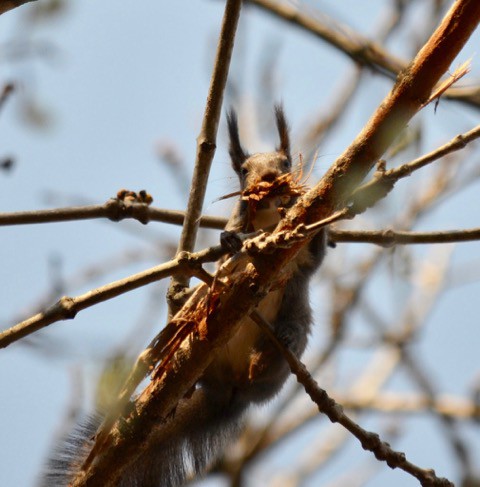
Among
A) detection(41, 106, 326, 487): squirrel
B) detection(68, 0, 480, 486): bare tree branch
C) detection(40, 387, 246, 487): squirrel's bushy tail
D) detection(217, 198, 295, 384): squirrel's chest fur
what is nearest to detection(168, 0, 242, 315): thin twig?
detection(68, 0, 480, 486): bare tree branch

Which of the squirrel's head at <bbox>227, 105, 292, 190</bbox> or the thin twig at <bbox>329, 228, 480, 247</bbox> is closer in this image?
the thin twig at <bbox>329, 228, 480, 247</bbox>

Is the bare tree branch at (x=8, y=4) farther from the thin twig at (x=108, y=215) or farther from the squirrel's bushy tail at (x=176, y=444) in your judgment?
the squirrel's bushy tail at (x=176, y=444)

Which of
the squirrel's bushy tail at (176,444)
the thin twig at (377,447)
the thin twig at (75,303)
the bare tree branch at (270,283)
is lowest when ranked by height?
the thin twig at (377,447)

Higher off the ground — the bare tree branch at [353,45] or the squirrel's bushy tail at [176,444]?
the bare tree branch at [353,45]

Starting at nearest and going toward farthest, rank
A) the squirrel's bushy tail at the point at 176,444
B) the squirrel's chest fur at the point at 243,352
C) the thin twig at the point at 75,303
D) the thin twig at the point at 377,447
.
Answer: the thin twig at the point at 75,303, the thin twig at the point at 377,447, the squirrel's bushy tail at the point at 176,444, the squirrel's chest fur at the point at 243,352

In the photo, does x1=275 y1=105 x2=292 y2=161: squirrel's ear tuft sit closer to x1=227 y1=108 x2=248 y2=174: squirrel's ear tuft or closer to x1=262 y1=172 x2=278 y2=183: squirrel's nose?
x1=227 y1=108 x2=248 y2=174: squirrel's ear tuft

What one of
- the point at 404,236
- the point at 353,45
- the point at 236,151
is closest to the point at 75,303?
the point at 404,236

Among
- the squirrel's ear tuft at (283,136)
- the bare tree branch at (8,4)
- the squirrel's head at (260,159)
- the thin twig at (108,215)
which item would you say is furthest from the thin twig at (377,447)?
the squirrel's ear tuft at (283,136)

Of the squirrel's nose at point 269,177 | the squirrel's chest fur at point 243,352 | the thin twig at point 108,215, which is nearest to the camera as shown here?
the thin twig at point 108,215

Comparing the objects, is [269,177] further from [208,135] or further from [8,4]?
[8,4]
